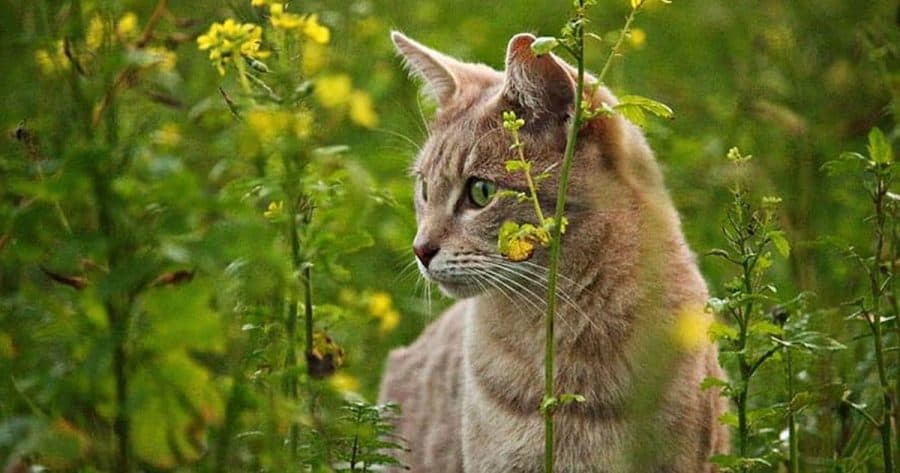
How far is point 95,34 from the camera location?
206 centimetres

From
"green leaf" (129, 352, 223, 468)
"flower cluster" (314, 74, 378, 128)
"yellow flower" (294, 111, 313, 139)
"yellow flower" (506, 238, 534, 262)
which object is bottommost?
"green leaf" (129, 352, 223, 468)

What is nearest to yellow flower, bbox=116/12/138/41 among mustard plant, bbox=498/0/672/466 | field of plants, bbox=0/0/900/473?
field of plants, bbox=0/0/900/473

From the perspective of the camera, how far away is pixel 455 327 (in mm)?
3543

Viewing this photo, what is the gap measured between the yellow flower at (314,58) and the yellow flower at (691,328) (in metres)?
0.86

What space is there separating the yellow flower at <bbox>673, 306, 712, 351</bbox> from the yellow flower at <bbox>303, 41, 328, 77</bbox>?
0.86 m

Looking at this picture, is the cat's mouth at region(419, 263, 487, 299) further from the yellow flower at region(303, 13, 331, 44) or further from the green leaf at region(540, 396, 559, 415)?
the yellow flower at region(303, 13, 331, 44)

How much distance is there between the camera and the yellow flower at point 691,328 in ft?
8.23

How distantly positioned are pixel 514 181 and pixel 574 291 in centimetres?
27

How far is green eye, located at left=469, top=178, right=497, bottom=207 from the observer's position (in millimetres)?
2871

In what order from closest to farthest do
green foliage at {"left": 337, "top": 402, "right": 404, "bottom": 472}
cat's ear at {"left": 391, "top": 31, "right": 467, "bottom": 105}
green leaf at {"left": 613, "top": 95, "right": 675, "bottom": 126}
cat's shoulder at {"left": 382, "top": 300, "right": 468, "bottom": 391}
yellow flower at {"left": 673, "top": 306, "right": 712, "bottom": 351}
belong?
green leaf at {"left": 613, "top": 95, "right": 675, "bottom": 126} → green foliage at {"left": 337, "top": 402, "right": 404, "bottom": 472} → yellow flower at {"left": 673, "top": 306, "right": 712, "bottom": 351} → cat's ear at {"left": 391, "top": 31, "right": 467, "bottom": 105} → cat's shoulder at {"left": 382, "top": 300, "right": 468, "bottom": 391}

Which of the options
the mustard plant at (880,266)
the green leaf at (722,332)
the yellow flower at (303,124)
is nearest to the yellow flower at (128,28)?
the yellow flower at (303,124)

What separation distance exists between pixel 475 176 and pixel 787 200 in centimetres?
138

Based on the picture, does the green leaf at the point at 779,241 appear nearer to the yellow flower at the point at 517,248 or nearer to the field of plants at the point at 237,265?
the field of plants at the point at 237,265

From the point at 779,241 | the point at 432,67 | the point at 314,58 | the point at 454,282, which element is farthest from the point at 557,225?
the point at 432,67
